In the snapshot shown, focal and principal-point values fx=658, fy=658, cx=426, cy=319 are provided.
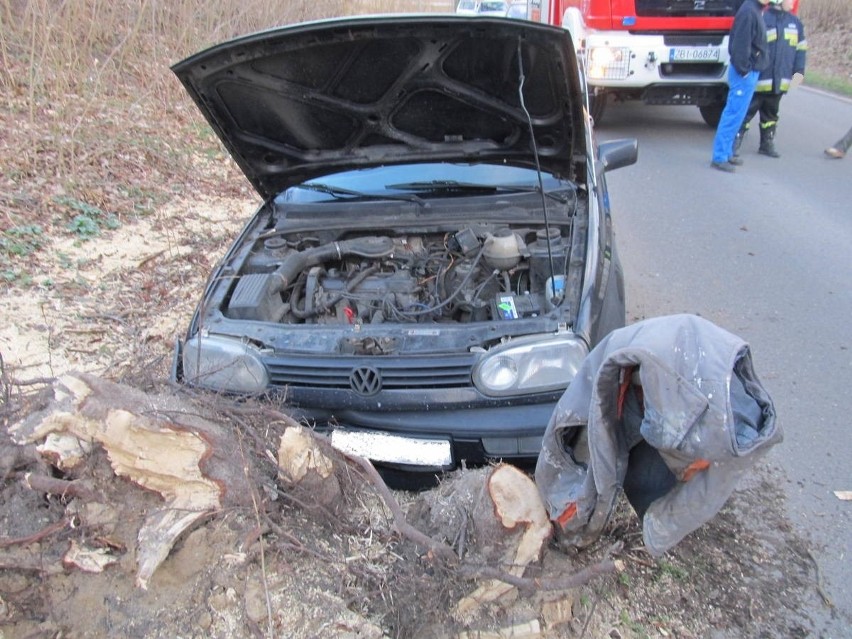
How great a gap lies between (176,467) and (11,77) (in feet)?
22.6

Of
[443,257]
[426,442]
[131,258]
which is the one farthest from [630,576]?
[131,258]

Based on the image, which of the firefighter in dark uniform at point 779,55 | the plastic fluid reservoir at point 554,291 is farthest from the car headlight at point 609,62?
the plastic fluid reservoir at point 554,291

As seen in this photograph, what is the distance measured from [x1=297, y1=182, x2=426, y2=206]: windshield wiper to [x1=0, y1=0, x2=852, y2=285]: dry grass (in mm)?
2692

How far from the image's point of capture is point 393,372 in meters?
2.54

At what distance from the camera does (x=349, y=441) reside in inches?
101

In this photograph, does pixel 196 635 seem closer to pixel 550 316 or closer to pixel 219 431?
pixel 219 431

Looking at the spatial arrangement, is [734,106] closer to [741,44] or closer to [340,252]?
[741,44]

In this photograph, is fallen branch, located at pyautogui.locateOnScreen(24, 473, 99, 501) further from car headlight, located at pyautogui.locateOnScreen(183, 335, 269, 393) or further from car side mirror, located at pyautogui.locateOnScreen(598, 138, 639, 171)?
car side mirror, located at pyautogui.locateOnScreen(598, 138, 639, 171)

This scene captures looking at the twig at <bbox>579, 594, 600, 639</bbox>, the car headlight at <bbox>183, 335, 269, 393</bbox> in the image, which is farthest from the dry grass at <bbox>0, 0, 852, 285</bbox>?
the twig at <bbox>579, 594, 600, 639</bbox>

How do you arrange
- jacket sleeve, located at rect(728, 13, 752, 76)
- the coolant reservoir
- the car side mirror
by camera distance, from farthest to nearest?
jacket sleeve, located at rect(728, 13, 752, 76) → the car side mirror → the coolant reservoir

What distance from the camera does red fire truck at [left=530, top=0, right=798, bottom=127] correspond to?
8188 millimetres

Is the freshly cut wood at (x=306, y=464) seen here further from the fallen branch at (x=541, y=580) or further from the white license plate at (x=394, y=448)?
the fallen branch at (x=541, y=580)

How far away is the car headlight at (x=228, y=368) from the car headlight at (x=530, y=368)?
34.7 inches

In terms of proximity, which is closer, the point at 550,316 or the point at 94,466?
the point at 94,466
